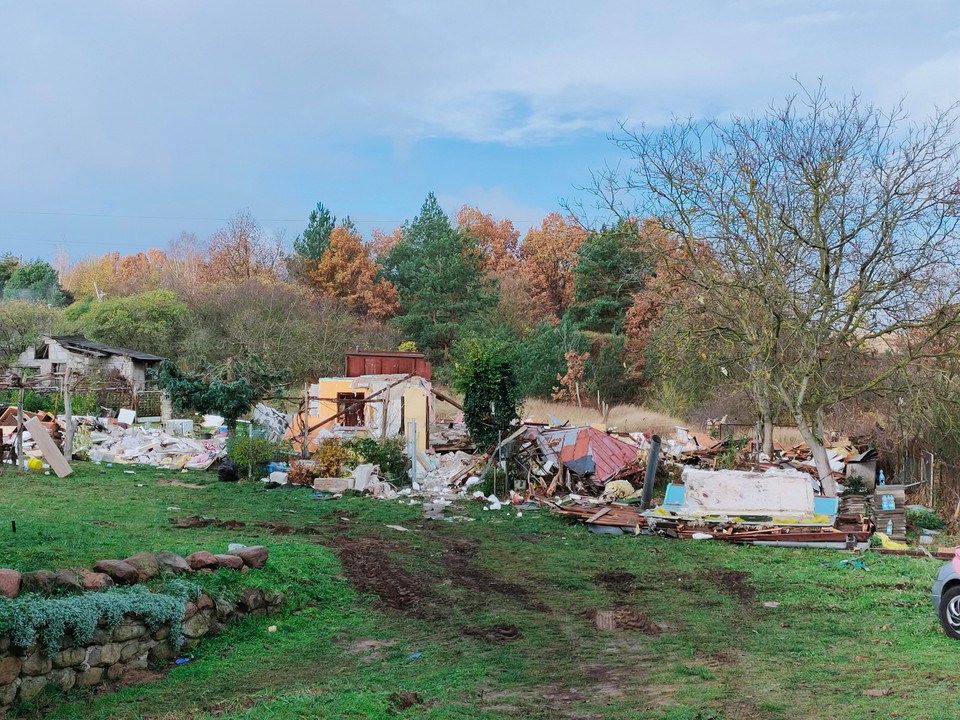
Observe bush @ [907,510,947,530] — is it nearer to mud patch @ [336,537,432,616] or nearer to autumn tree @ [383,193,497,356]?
mud patch @ [336,537,432,616]

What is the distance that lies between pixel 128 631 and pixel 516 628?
4.06m

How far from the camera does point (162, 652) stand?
803cm

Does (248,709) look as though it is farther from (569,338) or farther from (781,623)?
(569,338)

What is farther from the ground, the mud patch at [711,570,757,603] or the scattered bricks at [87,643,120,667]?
the scattered bricks at [87,643,120,667]

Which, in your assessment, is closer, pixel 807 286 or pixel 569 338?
pixel 807 286

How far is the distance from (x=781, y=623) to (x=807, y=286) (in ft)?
33.6

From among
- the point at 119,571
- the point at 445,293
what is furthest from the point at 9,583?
the point at 445,293

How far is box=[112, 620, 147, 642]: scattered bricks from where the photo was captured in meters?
7.62

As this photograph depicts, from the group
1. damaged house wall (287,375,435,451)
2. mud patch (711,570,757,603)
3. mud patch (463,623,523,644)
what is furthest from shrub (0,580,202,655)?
damaged house wall (287,375,435,451)

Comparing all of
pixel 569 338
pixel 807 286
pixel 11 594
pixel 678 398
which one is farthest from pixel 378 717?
pixel 569 338

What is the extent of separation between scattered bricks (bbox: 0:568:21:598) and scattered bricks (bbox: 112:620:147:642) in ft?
2.95

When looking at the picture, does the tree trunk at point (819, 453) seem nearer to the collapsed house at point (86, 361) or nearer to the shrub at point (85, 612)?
the shrub at point (85, 612)

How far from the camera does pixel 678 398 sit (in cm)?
3641

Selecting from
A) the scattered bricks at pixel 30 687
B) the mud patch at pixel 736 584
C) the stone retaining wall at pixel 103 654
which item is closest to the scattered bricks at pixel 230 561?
the stone retaining wall at pixel 103 654
